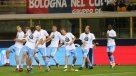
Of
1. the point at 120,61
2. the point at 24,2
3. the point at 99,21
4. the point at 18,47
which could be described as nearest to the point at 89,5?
the point at 99,21

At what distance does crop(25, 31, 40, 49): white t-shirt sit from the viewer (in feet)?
74.9

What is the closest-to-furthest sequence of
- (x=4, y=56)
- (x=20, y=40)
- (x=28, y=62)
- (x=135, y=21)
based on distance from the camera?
(x=28, y=62)
(x=20, y=40)
(x=4, y=56)
(x=135, y=21)

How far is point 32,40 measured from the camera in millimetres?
23000

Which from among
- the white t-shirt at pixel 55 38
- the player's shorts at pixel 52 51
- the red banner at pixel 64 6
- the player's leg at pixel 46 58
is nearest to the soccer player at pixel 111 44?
the white t-shirt at pixel 55 38

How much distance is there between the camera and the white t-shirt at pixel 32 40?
22.8 m

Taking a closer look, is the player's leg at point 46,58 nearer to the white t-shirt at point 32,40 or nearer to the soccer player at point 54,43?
the soccer player at point 54,43

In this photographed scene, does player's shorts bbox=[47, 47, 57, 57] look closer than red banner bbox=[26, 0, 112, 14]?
Yes

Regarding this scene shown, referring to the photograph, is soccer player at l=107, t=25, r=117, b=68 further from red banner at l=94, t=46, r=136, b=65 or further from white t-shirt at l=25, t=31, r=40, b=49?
white t-shirt at l=25, t=31, r=40, b=49

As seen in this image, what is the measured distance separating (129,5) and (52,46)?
1050cm

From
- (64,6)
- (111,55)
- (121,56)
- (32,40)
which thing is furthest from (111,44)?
Result: (64,6)

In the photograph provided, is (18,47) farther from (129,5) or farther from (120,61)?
(129,5)

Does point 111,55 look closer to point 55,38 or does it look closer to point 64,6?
point 55,38

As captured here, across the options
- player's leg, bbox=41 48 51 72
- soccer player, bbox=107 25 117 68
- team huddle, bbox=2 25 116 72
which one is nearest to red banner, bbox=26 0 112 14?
team huddle, bbox=2 25 116 72

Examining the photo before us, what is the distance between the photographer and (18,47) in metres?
24.9
